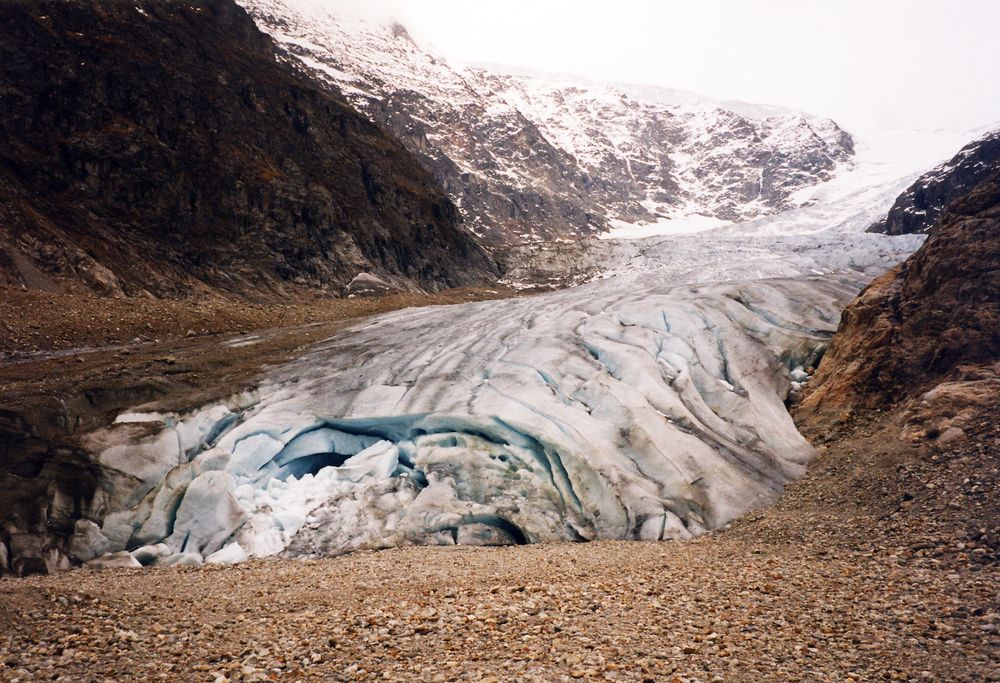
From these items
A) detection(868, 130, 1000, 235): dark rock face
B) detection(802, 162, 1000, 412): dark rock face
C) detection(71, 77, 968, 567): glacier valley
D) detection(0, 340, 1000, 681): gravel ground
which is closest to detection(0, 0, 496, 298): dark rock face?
detection(71, 77, 968, 567): glacier valley

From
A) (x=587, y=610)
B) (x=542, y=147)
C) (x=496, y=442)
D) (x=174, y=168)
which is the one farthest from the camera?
(x=542, y=147)

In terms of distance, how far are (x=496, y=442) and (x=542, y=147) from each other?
443ft

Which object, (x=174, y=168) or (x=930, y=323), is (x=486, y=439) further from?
(x=174, y=168)

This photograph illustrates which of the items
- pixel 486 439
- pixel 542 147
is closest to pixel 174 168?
pixel 486 439

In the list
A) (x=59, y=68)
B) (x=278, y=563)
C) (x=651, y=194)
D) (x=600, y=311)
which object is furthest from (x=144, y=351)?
(x=651, y=194)

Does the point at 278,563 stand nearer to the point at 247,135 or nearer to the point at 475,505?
the point at 475,505

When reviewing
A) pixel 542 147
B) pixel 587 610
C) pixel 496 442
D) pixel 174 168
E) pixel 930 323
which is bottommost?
pixel 496 442

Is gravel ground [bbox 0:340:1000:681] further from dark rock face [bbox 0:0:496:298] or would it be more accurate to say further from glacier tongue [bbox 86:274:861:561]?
dark rock face [bbox 0:0:496:298]

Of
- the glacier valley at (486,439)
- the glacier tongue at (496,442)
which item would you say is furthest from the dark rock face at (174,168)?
the glacier tongue at (496,442)

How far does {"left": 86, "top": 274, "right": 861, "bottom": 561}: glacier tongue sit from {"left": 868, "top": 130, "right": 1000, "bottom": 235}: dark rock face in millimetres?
58387

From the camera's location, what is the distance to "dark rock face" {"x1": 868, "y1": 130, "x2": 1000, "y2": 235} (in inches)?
2507

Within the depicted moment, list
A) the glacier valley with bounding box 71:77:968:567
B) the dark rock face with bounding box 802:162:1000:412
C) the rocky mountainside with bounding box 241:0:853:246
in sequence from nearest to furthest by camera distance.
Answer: the glacier valley with bounding box 71:77:968:567 < the dark rock face with bounding box 802:162:1000:412 < the rocky mountainside with bounding box 241:0:853:246

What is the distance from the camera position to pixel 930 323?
13.2 meters

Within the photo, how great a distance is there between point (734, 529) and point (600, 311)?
9641mm
